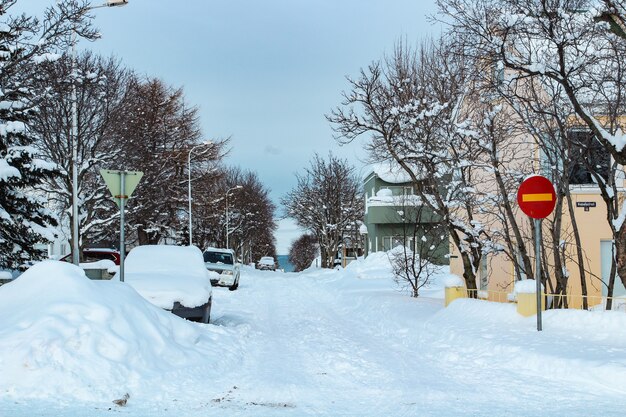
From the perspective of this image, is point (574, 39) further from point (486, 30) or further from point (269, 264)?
point (269, 264)

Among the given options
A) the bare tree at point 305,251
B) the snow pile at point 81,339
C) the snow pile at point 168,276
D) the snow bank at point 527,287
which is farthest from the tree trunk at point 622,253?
the bare tree at point 305,251

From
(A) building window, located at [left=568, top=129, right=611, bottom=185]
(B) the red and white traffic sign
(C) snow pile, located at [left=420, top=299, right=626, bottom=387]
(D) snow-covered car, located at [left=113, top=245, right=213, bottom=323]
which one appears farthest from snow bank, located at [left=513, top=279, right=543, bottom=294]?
(D) snow-covered car, located at [left=113, top=245, right=213, bottom=323]

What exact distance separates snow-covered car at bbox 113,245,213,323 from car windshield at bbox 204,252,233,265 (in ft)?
44.7

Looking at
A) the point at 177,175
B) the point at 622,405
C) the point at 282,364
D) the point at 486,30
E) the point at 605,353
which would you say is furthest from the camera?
the point at 177,175

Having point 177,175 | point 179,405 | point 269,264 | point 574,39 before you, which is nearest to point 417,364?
point 179,405

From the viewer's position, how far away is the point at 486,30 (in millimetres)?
13094

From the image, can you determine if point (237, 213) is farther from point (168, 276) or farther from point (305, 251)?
point (168, 276)

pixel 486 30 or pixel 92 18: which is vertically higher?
pixel 92 18

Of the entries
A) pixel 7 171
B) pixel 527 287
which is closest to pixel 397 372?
pixel 527 287

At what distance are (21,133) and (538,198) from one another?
1482 cm

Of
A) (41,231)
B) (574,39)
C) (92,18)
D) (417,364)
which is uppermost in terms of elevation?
(92,18)

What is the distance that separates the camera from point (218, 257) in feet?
103

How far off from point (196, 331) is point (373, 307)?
8528 millimetres

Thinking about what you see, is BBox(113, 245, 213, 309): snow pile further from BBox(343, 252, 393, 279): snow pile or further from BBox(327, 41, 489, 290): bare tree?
BBox(343, 252, 393, 279): snow pile
